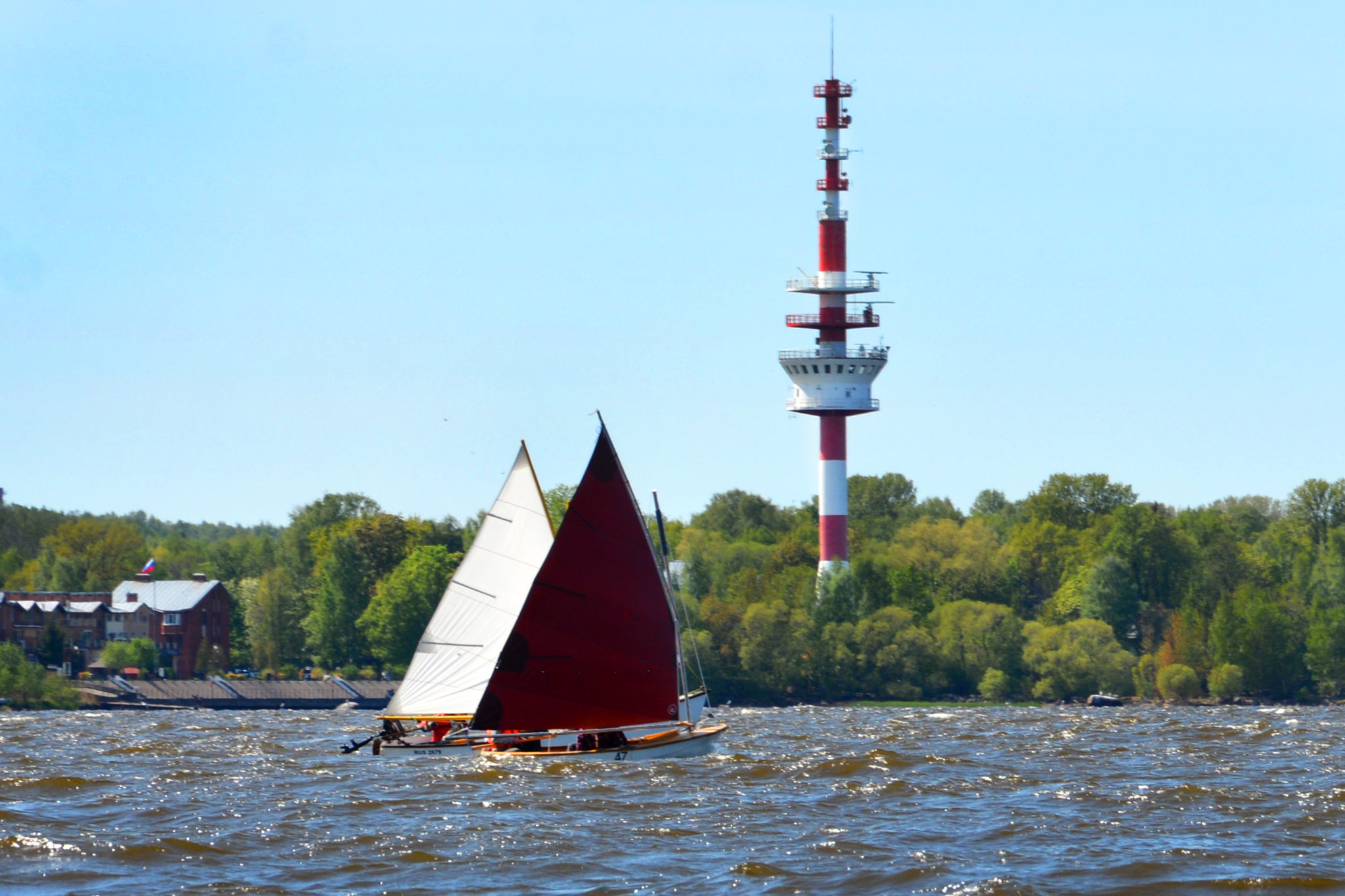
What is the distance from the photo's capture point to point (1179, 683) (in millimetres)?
119312

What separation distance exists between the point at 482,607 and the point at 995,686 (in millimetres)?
73411

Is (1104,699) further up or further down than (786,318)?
further down

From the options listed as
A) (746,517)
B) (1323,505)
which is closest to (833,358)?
(1323,505)

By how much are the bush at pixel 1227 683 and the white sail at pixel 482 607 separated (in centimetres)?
7351

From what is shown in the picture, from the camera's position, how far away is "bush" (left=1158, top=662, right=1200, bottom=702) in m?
Answer: 119

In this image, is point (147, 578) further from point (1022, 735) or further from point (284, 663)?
point (1022, 735)

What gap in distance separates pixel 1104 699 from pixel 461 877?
92872 mm

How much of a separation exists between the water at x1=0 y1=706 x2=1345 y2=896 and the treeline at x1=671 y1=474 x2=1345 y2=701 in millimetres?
60624

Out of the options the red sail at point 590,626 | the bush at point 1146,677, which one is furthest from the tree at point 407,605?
the red sail at point 590,626

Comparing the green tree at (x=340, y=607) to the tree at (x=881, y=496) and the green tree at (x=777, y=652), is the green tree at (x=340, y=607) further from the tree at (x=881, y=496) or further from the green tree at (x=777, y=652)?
the tree at (x=881, y=496)

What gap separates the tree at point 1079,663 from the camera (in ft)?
402

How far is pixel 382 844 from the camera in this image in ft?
113

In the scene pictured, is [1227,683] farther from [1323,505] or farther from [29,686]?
[29,686]

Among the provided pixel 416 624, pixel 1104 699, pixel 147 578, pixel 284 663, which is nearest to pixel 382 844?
pixel 1104 699
